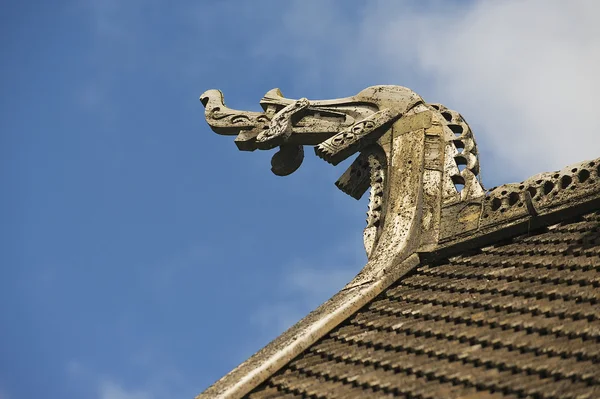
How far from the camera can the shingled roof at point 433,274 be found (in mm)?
8039

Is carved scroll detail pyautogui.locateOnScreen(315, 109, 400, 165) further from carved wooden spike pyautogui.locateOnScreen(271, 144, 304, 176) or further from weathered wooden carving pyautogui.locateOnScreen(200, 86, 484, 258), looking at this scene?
carved wooden spike pyautogui.locateOnScreen(271, 144, 304, 176)

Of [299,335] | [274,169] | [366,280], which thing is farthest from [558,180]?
[274,169]

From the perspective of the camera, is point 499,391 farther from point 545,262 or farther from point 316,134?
point 316,134

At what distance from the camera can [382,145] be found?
1179cm

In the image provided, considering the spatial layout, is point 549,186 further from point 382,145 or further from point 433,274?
point 382,145

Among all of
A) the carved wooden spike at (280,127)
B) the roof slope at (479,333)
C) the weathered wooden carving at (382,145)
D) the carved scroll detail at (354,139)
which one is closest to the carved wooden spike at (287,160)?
the weathered wooden carving at (382,145)

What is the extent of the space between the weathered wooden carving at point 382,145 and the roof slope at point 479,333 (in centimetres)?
76

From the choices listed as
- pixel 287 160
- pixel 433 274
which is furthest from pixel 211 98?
pixel 433 274

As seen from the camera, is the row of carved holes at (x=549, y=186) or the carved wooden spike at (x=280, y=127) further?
the carved wooden spike at (x=280, y=127)

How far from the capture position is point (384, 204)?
11.2 m

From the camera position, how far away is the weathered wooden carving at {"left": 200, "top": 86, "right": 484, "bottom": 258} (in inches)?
429

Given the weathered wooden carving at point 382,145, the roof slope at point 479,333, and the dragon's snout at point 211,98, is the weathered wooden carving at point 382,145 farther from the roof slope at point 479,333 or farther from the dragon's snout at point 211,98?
the roof slope at point 479,333

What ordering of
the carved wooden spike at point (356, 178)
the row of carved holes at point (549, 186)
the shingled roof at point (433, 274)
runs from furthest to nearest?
the carved wooden spike at point (356, 178)
the row of carved holes at point (549, 186)
the shingled roof at point (433, 274)

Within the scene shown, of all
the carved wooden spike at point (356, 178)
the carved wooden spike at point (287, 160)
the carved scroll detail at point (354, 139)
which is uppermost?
the carved wooden spike at point (287, 160)
